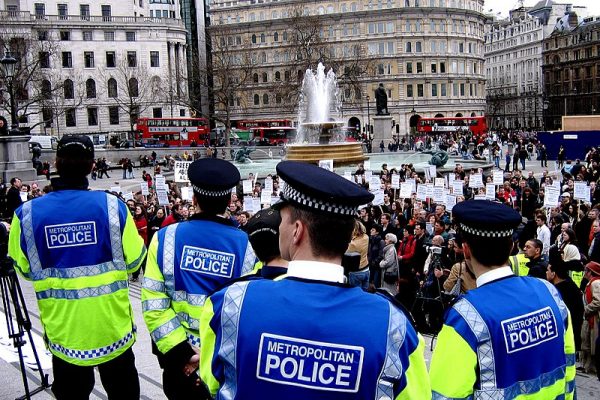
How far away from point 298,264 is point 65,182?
259 centimetres

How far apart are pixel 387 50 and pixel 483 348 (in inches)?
3809

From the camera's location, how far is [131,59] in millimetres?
81688

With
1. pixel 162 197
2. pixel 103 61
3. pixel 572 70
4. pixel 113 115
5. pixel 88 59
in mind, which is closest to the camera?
pixel 162 197

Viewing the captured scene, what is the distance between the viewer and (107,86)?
80500 mm

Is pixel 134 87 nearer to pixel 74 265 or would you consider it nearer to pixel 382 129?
pixel 382 129

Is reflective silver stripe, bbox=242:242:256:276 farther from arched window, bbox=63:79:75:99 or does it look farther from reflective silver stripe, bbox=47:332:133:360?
arched window, bbox=63:79:75:99

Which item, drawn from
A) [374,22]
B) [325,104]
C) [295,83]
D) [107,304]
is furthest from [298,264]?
[374,22]

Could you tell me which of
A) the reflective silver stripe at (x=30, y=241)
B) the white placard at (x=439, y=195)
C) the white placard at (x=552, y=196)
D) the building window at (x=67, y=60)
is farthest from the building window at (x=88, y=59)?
the reflective silver stripe at (x=30, y=241)

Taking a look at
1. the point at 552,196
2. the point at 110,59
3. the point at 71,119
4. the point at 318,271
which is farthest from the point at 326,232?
the point at 110,59

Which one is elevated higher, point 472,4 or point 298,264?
point 472,4

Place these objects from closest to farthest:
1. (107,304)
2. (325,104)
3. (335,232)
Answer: (335,232) < (107,304) < (325,104)

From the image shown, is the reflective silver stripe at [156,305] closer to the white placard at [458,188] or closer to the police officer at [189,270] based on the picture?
the police officer at [189,270]

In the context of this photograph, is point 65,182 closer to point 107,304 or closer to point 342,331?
point 107,304

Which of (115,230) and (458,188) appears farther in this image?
(458,188)
